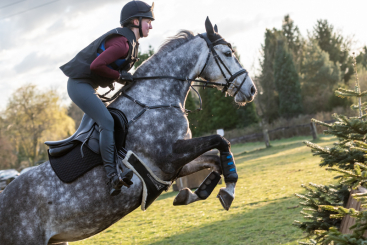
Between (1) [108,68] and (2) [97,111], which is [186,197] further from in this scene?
(1) [108,68]

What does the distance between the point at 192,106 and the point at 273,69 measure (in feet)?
42.0

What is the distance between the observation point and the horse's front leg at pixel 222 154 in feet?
11.8

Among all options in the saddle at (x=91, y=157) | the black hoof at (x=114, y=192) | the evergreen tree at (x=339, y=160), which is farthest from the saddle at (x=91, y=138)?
the evergreen tree at (x=339, y=160)

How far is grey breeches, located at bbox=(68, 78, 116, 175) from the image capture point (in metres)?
3.46

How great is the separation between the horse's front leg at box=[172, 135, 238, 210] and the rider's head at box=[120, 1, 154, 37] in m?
1.30

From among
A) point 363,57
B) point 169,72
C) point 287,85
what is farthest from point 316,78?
point 169,72

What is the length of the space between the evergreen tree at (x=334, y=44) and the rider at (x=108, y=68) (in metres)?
47.7

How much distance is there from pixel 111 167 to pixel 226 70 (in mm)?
1804

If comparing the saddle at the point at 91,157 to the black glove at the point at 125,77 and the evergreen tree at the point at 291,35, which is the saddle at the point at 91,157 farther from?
the evergreen tree at the point at 291,35

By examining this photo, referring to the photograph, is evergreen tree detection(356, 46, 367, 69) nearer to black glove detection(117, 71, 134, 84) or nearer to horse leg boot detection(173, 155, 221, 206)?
horse leg boot detection(173, 155, 221, 206)

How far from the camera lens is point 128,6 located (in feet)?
12.6

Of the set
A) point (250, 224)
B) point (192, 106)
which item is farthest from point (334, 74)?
point (250, 224)

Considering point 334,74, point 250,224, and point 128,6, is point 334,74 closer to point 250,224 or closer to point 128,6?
point 250,224

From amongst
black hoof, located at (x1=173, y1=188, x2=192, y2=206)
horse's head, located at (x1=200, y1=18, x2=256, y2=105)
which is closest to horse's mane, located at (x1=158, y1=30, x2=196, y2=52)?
horse's head, located at (x1=200, y1=18, x2=256, y2=105)
